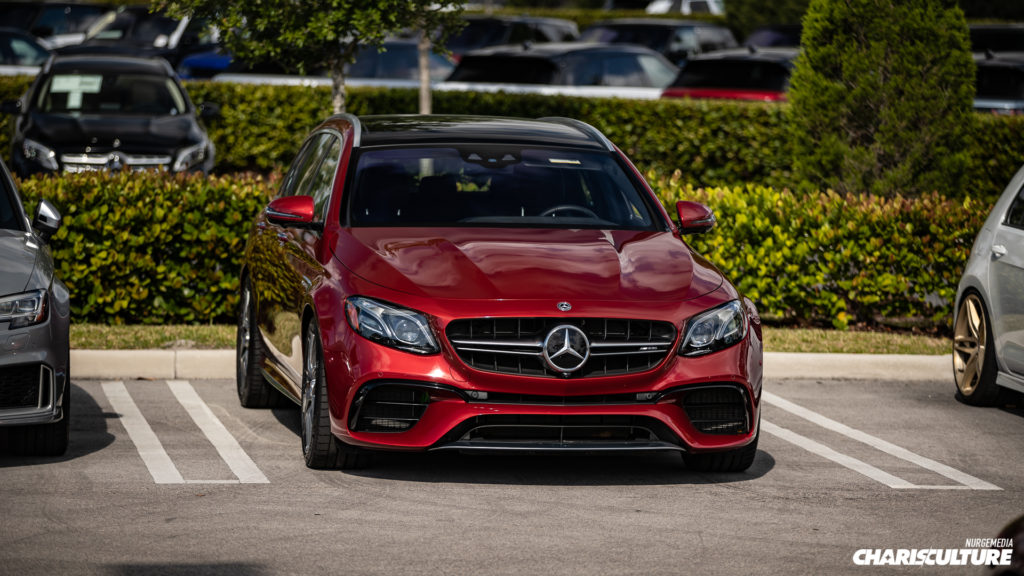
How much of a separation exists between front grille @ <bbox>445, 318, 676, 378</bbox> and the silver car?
3183 mm

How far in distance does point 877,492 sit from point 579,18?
34028mm

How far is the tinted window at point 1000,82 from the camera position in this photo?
70.2ft

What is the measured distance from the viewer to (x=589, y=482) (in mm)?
7398

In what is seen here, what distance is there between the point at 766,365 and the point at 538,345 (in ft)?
14.1

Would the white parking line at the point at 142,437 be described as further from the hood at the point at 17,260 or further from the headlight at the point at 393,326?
the headlight at the point at 393,326

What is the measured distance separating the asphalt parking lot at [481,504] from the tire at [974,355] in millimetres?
468

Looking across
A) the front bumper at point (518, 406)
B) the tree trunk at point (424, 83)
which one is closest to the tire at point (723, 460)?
the front bumper at point (518, 406)

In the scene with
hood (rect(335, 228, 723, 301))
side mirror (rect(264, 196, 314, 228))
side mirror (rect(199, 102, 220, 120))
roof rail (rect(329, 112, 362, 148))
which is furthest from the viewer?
side mirror (rect(199, 102, 220, 120))

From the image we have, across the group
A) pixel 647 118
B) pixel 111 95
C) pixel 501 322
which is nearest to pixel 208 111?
pixel 111 95

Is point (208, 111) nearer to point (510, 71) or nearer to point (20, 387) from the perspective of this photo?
point (510, 71)

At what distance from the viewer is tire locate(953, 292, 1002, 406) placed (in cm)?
963

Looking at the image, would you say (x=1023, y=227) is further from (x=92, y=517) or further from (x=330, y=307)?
(x=92, y=517)

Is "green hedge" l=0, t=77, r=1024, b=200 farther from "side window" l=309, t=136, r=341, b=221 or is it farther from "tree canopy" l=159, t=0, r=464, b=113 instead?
"side window" l=309, t=136, r=341, b=221

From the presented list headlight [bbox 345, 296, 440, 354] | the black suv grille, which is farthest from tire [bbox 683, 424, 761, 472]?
the black suv grille
